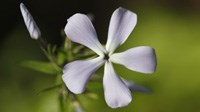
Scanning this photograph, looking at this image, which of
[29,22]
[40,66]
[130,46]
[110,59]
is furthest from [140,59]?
[130,46]

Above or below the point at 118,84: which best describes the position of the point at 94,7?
below

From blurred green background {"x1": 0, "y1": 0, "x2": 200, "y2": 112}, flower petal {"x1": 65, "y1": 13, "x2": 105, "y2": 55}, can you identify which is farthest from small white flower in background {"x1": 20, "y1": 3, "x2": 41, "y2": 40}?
blurred green background {"x1": 0, "y1": 0, "x2": 200, "y2": 112}

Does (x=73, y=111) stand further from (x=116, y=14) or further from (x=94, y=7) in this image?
(x=94, y=7)

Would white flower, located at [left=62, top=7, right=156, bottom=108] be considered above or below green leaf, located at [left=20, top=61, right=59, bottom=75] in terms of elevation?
above

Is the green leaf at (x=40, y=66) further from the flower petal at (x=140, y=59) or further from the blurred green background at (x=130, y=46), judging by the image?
the blurred green background at (x=130, y=46)

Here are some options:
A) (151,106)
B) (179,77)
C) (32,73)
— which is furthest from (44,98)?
(179,77)

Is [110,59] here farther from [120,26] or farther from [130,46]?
[130,46]

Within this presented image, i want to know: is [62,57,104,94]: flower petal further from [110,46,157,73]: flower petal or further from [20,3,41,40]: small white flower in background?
[20,3,41,40]: small white flower in background

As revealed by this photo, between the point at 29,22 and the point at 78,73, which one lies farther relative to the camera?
the point at 29,22
